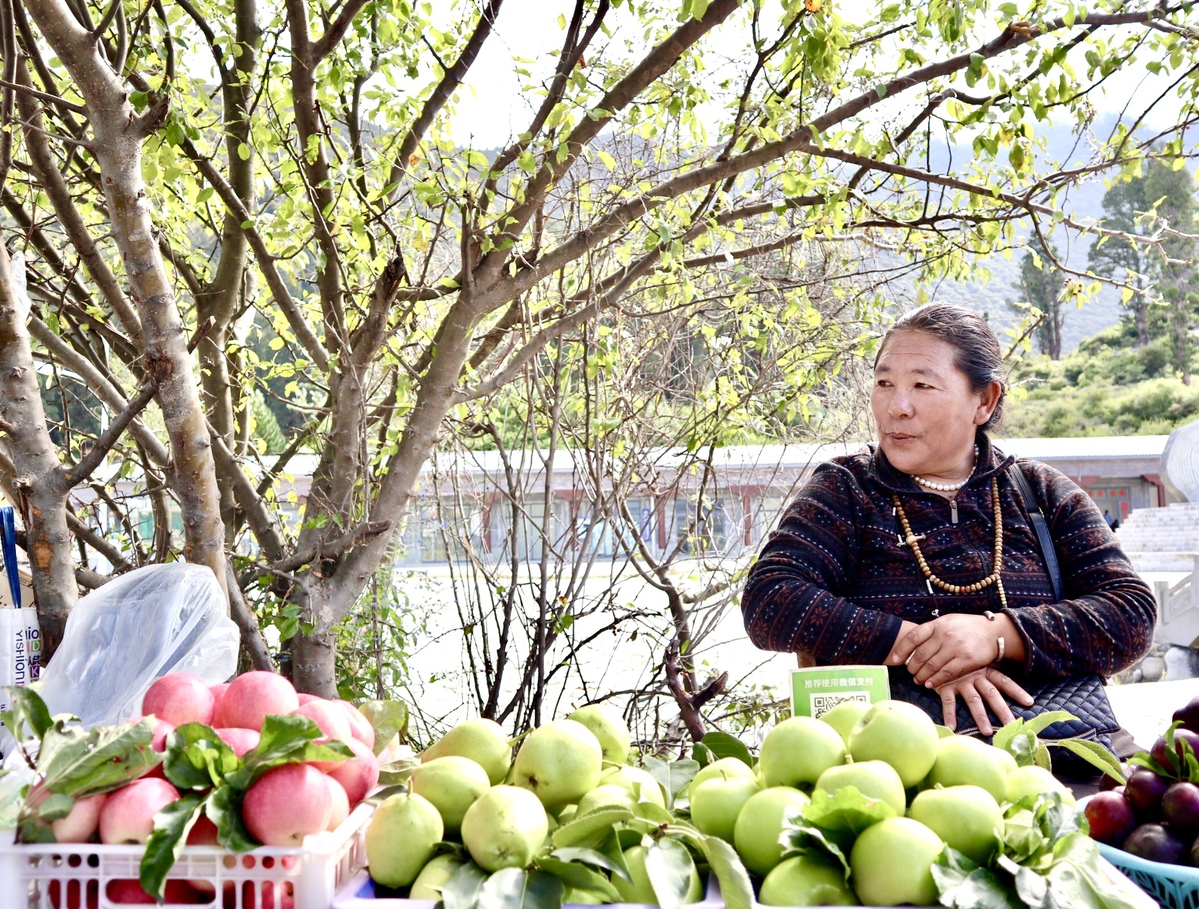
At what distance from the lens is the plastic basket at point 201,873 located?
103 cm

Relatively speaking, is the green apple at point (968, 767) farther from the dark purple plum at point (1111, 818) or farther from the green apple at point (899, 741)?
the dark purple plum at point (1111, 818)

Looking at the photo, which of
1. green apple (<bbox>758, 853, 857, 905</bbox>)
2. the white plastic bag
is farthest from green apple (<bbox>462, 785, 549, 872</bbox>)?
the white plastic bag

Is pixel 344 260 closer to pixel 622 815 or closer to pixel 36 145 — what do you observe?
pixel 36 145

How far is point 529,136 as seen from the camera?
9.16 ft

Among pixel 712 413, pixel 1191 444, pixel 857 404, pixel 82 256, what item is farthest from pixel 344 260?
pixel 1191 444

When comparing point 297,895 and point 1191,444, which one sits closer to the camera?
point 297,895

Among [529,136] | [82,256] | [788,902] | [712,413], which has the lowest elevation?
[788,902]

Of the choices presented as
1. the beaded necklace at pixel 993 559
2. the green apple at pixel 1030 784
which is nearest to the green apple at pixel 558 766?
the green apple at pixel 1030 784

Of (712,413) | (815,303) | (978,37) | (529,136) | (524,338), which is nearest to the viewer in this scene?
(529,136)

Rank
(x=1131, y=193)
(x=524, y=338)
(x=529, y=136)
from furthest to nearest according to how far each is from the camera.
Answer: (x=1131, y=193)
(x=524, y=338)
(x=529, y=136)

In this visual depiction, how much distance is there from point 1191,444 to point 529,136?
1618cm

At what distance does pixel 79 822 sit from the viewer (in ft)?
3.53

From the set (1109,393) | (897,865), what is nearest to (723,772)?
(897,865)

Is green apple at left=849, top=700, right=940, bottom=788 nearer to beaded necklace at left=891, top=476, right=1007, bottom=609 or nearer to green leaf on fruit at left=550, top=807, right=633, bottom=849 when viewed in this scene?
green leaf on fruit at left=550, top=807, right=633, bottom=849
